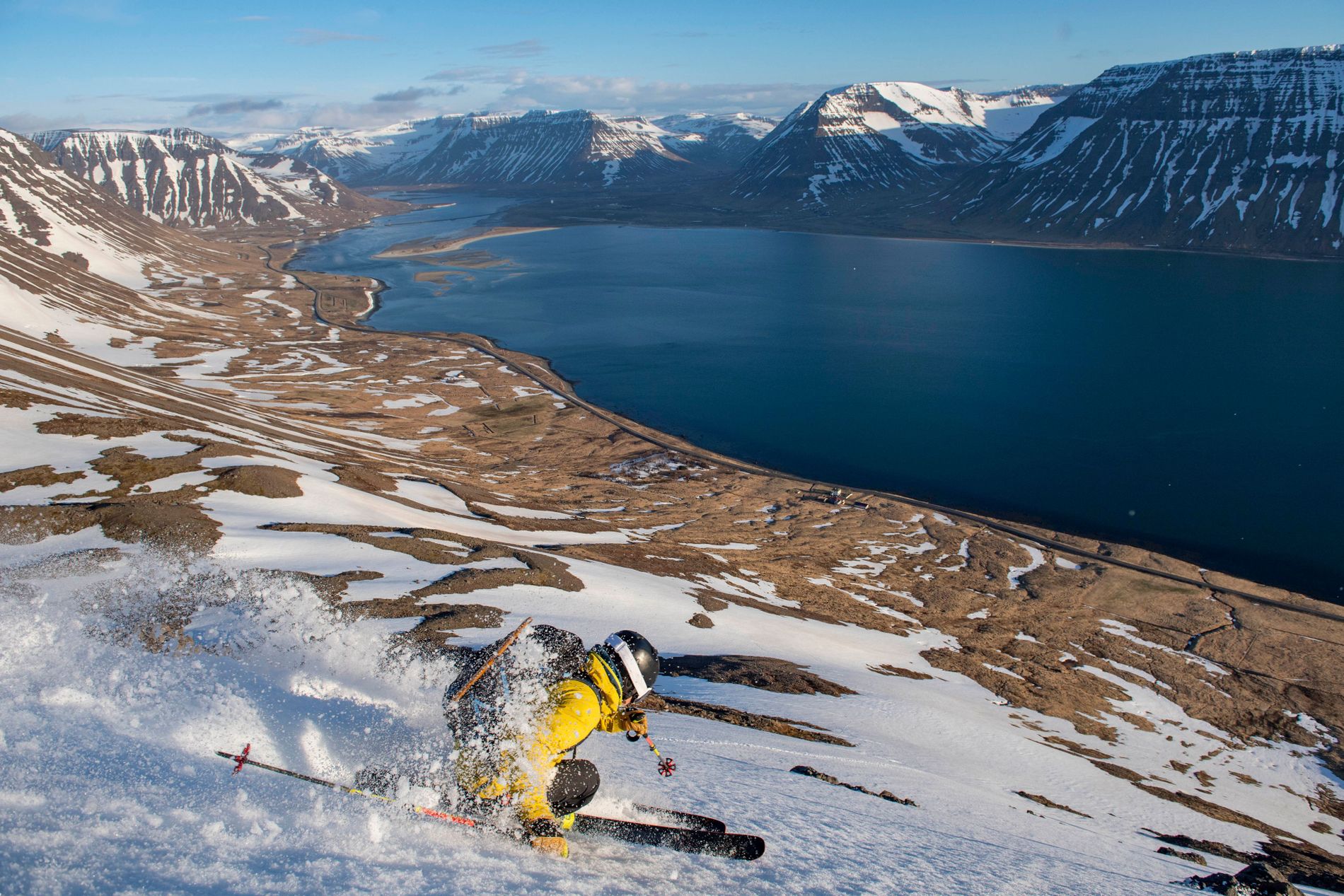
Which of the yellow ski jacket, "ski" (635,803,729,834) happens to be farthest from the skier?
"ski" (635,803,729,834)

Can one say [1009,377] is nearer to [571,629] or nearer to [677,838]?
[571,629]

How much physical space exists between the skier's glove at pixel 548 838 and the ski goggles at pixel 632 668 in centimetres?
154

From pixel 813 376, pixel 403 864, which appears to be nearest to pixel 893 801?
pixel 403 864

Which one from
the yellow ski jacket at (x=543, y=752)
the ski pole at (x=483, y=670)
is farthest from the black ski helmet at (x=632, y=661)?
the ski pole at (x=483, y=670)

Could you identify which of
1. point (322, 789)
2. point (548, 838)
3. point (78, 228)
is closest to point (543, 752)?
point (548, 838)

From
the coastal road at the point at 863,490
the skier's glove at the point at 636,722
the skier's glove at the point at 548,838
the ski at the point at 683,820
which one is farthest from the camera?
the coastal road at the point at 863,490

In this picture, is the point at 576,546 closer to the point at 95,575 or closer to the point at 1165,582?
the point at 95,575

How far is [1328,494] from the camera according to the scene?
53.8 m

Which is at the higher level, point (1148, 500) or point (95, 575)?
point (95, 575)

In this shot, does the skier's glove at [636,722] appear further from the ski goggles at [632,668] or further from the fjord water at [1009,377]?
the fjord water at [1009,377]

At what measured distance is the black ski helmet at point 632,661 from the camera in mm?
8289

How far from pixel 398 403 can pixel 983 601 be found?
182ft

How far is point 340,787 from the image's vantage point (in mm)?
8219

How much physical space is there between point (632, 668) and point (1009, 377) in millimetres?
83511
